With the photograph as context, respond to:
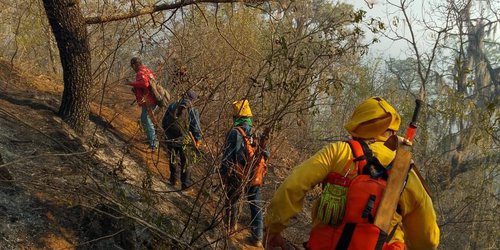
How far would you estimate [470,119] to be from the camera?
12.4 m

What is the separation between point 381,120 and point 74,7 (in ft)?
15.6

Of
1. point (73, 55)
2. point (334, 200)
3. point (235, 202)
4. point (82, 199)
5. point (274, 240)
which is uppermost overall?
point (73, 55)

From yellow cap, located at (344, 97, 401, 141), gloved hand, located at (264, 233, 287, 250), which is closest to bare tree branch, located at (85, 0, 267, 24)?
yellow cap, located at (344, 97, 401, 141)

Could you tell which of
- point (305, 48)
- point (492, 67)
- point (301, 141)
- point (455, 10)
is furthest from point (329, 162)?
point (492, 67)

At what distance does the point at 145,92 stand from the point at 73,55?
1.53 meters

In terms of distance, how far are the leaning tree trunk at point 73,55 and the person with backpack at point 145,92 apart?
3.06 ft

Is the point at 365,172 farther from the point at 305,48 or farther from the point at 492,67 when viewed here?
the point at 492,67

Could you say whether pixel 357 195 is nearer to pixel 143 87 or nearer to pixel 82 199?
pixel 82 199

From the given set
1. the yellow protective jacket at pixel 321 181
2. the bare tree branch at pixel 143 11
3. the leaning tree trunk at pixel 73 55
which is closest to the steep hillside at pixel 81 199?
the leaning tree trunk at pixel 73 55

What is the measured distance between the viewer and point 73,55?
6320 millimetres

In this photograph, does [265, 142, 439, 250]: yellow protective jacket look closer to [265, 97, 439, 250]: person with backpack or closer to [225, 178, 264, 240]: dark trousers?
[265, 97, 439, 250]: person with backpack

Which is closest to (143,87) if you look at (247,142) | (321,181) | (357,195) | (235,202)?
(247,142)

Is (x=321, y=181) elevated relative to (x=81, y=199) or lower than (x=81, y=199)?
elevated

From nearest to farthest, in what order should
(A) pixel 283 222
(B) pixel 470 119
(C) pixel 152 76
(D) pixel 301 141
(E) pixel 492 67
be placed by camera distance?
1. (A) pixel 283 222
2. (C) pixel 152 76
3. (D) pixel 301 141
4. (B) pixel 470 119
5. (E) pixel 492 67
